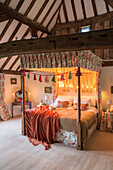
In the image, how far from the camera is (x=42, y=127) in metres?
4.34

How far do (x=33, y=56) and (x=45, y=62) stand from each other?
0.44 meters

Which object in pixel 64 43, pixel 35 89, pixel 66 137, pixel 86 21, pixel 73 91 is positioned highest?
pixel 86 21

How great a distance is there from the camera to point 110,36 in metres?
2.67

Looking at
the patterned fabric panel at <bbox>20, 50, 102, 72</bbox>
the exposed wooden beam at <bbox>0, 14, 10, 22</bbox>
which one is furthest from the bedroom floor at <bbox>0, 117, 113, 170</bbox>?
the exposed wooden beam at <bbox>0, 14, 10, 22</bbox>

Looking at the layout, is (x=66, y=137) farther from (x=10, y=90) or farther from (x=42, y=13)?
(x=42, y=13)

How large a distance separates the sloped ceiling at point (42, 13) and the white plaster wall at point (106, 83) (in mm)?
2589

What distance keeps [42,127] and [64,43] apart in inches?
103

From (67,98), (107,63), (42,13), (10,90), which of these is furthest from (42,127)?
(42,13)

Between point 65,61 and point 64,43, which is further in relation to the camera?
point 65,61

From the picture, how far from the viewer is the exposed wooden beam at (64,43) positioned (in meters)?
2.73

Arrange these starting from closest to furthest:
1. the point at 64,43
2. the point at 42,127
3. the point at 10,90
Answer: the point at 64,43 < the point at 42,127 < the point at 10,90

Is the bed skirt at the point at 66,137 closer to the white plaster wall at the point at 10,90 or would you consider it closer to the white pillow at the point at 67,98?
the white pillow at the point at 67,98

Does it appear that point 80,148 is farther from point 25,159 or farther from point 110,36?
point 110,36

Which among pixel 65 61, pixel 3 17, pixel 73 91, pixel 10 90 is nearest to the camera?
pixel 65 61
